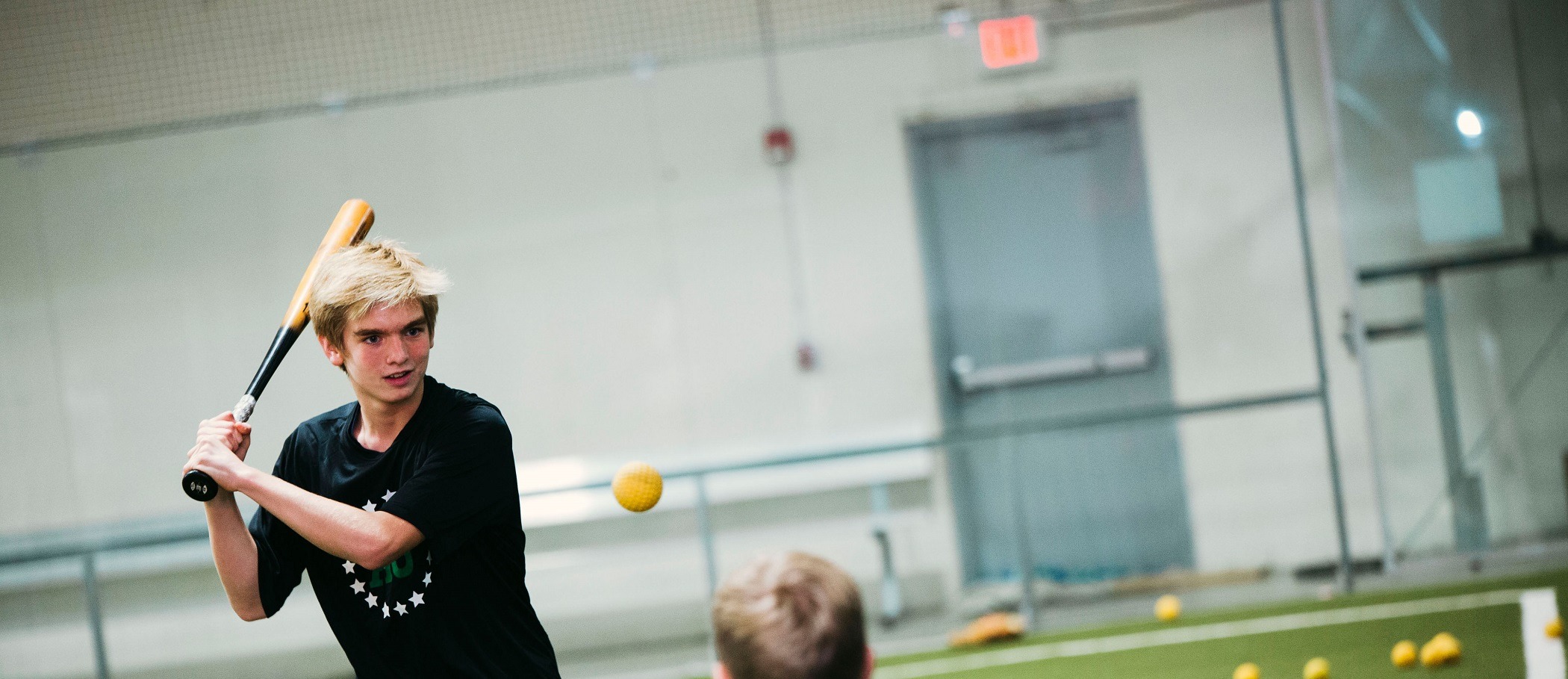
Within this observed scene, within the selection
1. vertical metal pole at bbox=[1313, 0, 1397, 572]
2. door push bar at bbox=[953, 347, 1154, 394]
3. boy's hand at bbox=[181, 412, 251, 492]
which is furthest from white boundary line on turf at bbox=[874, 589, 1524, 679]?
boy's hand at bbox=[181, 412, 251, 492]

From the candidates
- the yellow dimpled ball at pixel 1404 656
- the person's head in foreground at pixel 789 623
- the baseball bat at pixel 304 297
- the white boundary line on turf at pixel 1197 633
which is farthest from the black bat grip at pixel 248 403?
the yellow dimpled ball at pixel 1404 656

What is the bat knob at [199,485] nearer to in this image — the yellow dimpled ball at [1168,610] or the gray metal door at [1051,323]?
the gray metal door at [1051,323]

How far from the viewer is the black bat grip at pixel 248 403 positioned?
5.87 feet

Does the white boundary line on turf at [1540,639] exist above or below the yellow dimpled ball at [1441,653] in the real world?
below

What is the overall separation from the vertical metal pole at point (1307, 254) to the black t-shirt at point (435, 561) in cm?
378

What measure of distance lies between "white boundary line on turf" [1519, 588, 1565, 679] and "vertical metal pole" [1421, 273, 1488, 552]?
588mm

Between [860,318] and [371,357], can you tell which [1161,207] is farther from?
[371,357]

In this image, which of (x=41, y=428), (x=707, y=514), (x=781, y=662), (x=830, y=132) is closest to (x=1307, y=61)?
(x=830, y=132)

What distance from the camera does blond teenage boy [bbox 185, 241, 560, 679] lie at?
5.93 feet

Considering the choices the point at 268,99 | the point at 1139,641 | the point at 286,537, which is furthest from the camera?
the point at 268,99

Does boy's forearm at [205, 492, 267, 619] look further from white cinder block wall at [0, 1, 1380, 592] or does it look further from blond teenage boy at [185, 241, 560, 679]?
white cinder block wall at [0, 1, 1380, 592]

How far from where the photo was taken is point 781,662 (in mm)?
1308

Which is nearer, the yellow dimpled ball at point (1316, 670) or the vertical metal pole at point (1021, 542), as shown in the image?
the yellow dimpled ball at point (1316, 670)

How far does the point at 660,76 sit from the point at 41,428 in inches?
110
